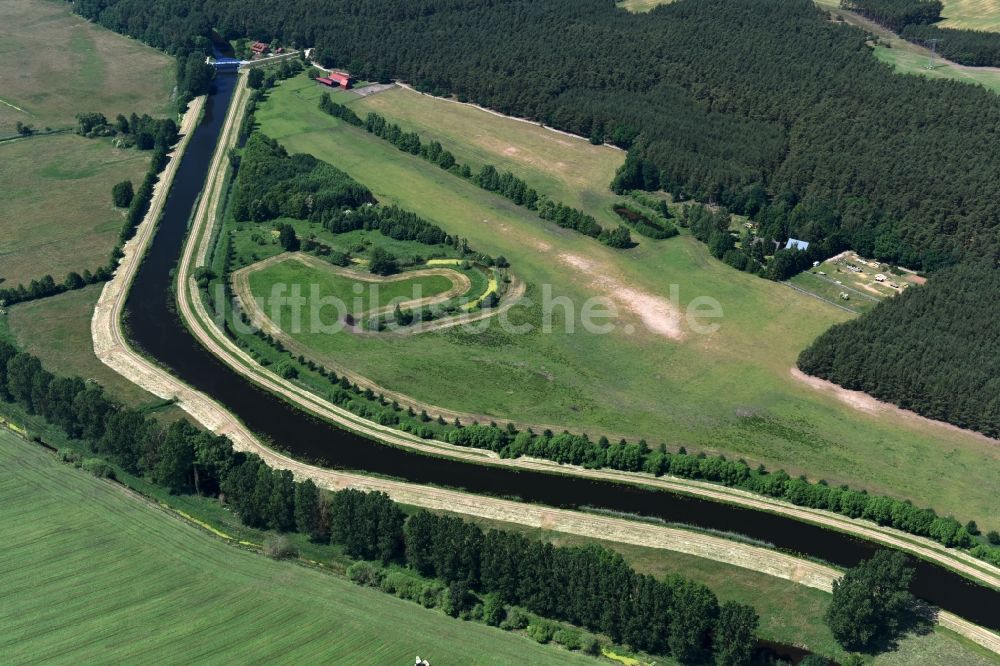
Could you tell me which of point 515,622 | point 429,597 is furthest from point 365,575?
point 515,622

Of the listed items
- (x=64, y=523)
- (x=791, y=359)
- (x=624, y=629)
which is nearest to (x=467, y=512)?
(x=624, y=629)

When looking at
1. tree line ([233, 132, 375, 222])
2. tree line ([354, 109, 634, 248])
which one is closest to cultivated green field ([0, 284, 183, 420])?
tree line ([233, 132, 375, 222])

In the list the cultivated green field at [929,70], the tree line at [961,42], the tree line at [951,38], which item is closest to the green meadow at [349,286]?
the cultivated green field at [929,70]

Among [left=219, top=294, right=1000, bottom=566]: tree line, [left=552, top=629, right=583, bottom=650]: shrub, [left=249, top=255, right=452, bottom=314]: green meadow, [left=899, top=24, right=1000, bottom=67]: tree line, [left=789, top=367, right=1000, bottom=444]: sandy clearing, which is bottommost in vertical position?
[left=552, top=629, right=583, bottom=650]: shrub

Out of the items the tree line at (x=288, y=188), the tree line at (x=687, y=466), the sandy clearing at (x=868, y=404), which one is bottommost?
the tree line at (x=687, y=466)

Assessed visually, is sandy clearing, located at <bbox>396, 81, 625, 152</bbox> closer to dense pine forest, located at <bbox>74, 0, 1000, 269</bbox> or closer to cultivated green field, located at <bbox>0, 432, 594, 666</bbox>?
dense pine forest, located at <bbox>74, 0, 1000, 269</bbox>

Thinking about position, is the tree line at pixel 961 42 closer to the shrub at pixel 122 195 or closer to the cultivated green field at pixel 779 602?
the cultivated green field at pixel 779 602

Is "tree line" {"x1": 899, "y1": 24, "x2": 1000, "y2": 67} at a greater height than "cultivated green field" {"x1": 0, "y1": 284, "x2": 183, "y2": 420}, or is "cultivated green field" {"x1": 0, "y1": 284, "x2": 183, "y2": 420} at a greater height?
"tree line" {"x1": 899, "y1": 24, "x2": 1000, "y2": 67}
